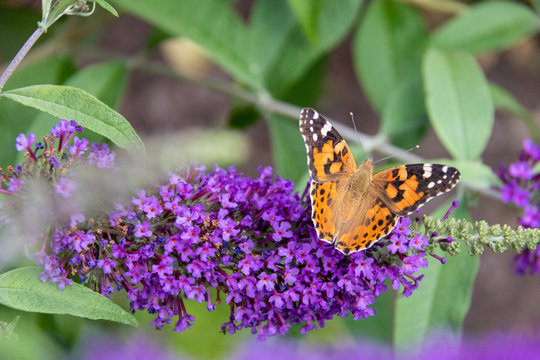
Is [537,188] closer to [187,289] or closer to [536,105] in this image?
[187,289]

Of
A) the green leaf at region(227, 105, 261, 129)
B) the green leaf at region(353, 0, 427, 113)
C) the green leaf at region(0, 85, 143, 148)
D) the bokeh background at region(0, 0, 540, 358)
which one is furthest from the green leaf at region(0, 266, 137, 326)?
the bokeh background at region(0, 0, 540, 358)

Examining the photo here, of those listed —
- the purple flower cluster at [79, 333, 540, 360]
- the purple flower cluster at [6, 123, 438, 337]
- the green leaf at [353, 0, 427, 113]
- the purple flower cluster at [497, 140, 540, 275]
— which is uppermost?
the green leaf at [353, 0, 427, 113]

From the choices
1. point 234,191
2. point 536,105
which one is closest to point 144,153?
point 234,191

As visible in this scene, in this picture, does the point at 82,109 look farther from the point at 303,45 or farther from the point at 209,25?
the point at 303,45

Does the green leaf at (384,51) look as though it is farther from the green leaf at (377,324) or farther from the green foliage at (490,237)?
the green foliage at (490,237)

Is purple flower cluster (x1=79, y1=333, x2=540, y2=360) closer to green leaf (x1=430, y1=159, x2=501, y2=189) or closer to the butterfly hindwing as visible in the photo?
the butterfly hindwing

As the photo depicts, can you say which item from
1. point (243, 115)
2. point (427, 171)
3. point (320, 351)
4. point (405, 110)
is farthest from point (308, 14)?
point (320, 351)
